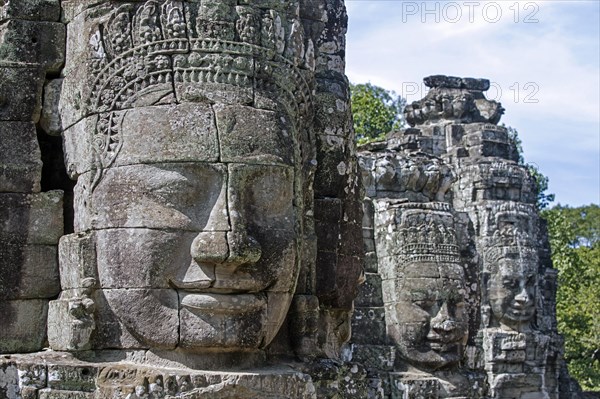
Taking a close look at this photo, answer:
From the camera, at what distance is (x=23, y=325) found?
7016 millimetres

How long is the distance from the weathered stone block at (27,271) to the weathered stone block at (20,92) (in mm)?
811

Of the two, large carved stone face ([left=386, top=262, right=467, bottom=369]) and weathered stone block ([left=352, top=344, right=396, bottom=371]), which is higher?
large carved stone face ([left=386, top=262, right=467, bottom=369])

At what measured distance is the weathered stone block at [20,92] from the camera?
7.15 metres

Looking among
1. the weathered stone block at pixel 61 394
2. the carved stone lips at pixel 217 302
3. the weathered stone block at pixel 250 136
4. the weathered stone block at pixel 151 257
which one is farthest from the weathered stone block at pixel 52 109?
the weathered stone block at pixel 61 394

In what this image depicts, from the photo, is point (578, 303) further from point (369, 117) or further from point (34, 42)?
point (34, 42)

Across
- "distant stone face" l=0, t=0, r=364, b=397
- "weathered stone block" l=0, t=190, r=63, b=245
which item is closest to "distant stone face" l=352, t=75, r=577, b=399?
"distant stone face" l=0, t=0, r=364, b=397

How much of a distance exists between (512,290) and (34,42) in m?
15.1

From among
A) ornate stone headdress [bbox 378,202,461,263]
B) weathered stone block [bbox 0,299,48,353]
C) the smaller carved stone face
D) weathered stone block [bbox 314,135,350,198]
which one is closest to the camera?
weathered stone block [bbox 0,299,48,353]

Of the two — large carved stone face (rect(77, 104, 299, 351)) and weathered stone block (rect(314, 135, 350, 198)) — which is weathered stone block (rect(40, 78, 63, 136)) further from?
weathered stone block (rect(314, 135, 350, 198))

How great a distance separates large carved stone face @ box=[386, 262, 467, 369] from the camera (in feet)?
47.3

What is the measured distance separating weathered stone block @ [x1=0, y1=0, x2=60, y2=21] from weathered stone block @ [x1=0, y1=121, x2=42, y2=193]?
0.69 meters

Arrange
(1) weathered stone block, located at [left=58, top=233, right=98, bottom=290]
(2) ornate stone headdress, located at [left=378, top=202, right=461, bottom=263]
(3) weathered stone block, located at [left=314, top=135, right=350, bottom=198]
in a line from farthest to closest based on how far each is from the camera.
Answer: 1. (2) ornate stone headdress, located at [left=378, top=202, right=461, bottom=263]
2. (3) weathered stone block, located at [left=314, top=135, right=350, bottom=198]
3. (1) weathered stone block, located at [left=58, top=233, right=98, bottom=290]

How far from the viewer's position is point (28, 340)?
276 inches

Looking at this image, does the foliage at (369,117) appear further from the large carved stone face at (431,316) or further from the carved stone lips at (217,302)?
the carved stone lips at (217,302)
